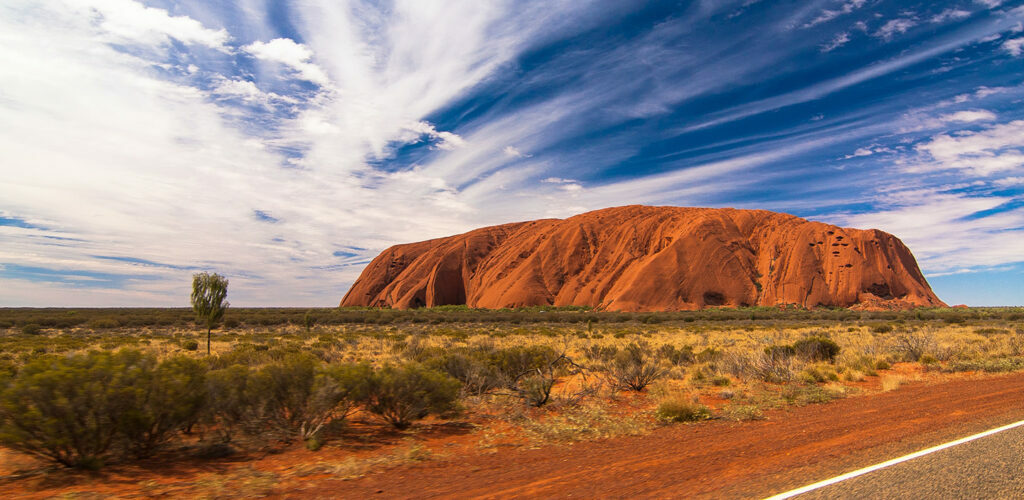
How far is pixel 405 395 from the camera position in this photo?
25.5 ft

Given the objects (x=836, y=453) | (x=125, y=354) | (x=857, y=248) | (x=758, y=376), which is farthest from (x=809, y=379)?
(x=857, y=248)

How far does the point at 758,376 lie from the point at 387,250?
104 metres

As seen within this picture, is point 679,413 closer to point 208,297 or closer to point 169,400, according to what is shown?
point 169,400

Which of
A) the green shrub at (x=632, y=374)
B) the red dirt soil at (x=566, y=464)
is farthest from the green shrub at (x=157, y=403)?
the green shrub at (x=632, y=374)

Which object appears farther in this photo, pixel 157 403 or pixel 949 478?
pixel 157 403

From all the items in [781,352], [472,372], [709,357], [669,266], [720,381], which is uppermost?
[669,266]

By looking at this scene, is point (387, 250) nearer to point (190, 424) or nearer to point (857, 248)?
point (857, 248)

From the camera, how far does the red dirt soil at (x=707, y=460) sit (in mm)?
4895

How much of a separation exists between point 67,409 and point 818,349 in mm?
18333

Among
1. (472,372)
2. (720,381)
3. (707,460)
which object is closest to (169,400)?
(472,372)

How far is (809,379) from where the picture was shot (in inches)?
472

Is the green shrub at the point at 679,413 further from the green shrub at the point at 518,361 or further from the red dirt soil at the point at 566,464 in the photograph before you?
the green shrub at the point at 518,361

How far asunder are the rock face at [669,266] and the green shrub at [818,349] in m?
52.2

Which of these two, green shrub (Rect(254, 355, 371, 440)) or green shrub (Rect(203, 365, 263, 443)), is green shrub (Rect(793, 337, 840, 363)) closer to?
green shrub (Rect(254, 355, 371, 440))
